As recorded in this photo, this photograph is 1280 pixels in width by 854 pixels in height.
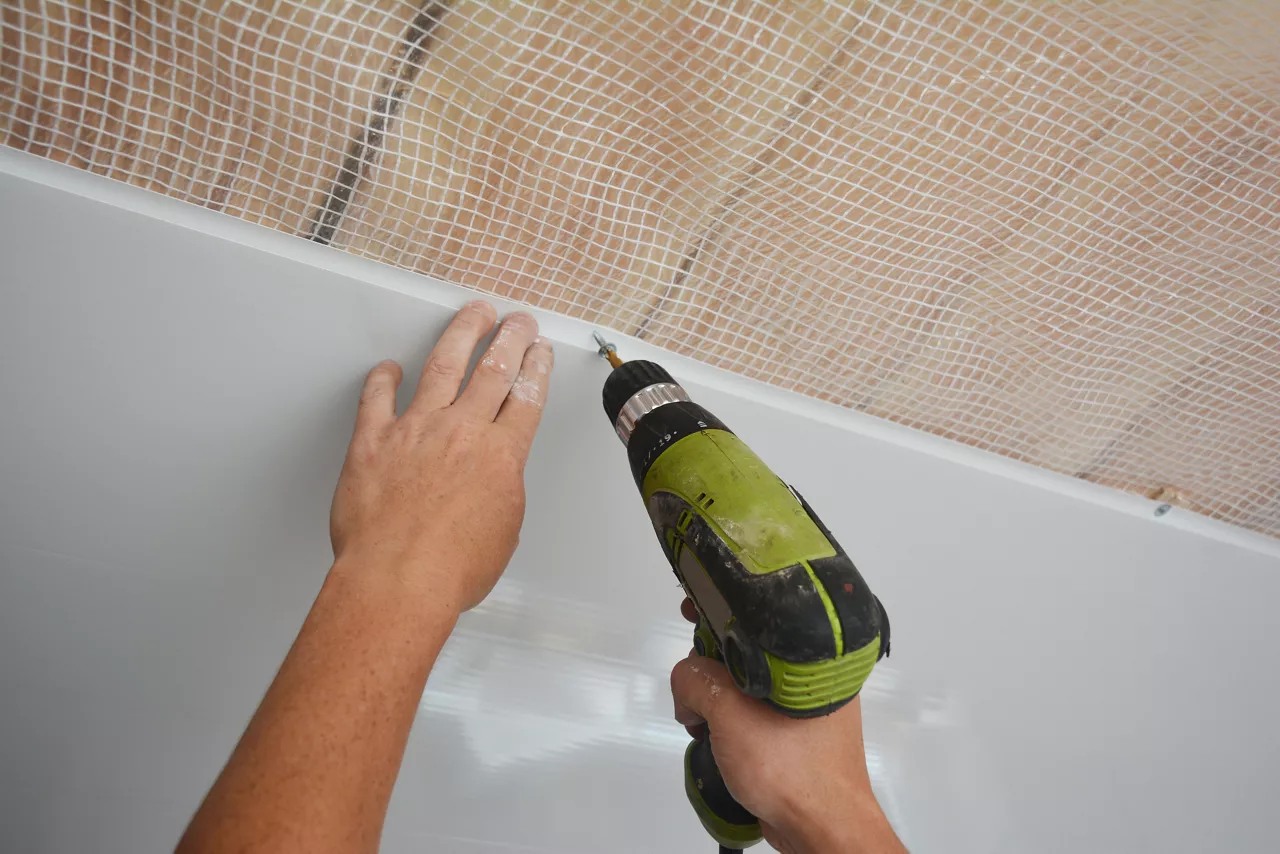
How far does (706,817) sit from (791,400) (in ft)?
1.07

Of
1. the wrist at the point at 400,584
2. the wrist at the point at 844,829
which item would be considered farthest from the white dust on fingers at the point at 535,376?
the wrist at the point at 844,829

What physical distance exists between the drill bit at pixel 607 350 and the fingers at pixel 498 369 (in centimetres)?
5

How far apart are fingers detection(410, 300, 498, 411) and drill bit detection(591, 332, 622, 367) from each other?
0.25 feet

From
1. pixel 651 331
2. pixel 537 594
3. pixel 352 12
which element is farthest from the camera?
pixel 537 594

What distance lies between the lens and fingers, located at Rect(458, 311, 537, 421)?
0.50 meters

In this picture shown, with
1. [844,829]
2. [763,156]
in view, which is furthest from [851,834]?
[763,156]

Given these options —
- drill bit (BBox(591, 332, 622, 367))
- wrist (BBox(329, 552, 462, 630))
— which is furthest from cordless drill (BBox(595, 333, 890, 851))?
wrist (BBox(329, 552, 462, 630))

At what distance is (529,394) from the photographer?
1.71ft

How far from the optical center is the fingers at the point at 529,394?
1.69ft

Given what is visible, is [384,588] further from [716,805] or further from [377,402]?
[716,805]

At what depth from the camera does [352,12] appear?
39cm

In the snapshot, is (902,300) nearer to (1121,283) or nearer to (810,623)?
(1121,283)

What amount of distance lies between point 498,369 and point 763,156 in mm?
221

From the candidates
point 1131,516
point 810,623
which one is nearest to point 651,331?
point 810,623
